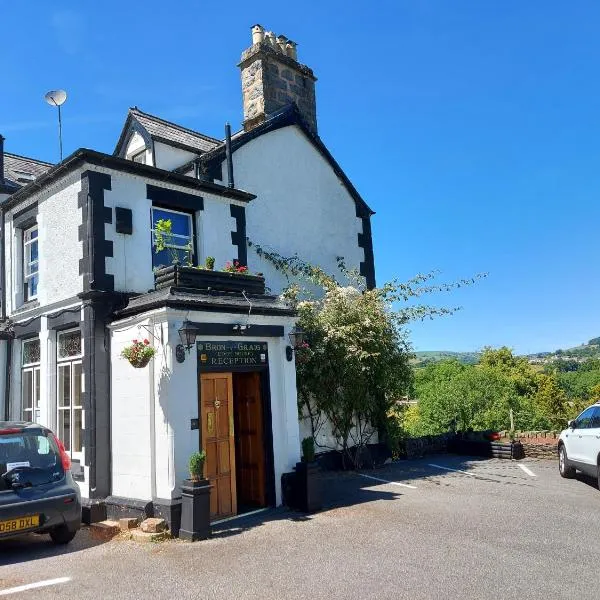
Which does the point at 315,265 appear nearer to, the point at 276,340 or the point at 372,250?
the point at 372,250

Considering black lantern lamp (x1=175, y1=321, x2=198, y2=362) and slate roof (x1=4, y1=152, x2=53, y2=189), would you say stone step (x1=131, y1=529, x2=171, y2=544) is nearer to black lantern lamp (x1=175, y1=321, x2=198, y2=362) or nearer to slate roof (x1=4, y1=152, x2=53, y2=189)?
black lantern lamp (x1=175, y1=321, x2=198, y2=362)

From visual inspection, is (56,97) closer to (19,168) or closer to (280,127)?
(19,168)

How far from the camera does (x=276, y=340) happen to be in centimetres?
987

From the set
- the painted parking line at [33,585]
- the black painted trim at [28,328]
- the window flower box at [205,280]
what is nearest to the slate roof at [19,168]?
the black painted trim at [28,328]

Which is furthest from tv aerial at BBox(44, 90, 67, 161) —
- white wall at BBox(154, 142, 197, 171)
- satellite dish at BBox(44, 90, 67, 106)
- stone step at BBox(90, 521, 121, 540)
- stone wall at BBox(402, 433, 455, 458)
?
stone wall at BBox(402, 433, 455, 458)

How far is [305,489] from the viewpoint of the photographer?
29.4 feet

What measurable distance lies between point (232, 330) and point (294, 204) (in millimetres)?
6595

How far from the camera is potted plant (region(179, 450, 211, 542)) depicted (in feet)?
24.7

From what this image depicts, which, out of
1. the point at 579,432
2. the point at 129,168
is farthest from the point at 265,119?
the point at 579,432

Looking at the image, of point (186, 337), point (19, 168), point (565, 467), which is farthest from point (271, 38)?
point (565, 467)

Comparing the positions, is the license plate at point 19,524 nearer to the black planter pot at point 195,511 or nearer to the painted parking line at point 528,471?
the black planter pot at point 195,511

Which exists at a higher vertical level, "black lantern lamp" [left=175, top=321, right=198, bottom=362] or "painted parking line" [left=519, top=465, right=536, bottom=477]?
"black lantern lamp" [left=175, top=321, right=198, bottom=362]

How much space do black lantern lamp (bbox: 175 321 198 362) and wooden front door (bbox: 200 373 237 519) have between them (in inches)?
32.1

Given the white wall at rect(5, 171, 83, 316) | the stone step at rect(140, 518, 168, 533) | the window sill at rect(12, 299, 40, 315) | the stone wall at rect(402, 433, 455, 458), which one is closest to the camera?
the stone step at rect(140, 518, 168, 533)
